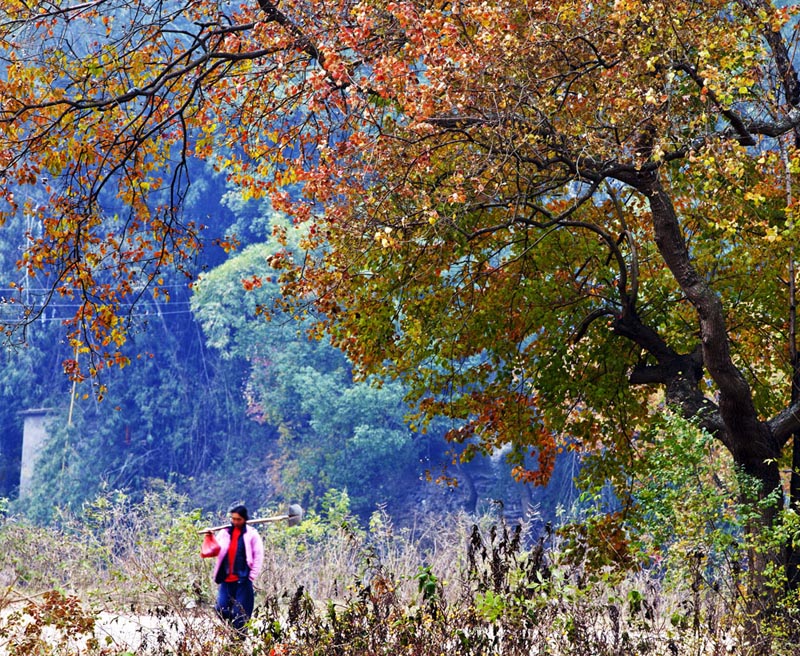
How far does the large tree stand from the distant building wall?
32624 mm

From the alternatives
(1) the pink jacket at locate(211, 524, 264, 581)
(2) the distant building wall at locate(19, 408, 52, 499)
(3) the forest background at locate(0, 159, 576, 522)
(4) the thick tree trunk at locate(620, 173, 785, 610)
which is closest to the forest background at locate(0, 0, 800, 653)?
(4) the thick tree trunk at locate(620, 173, 785, 610)

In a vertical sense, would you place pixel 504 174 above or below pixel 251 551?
above

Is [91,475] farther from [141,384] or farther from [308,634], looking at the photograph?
[308,634]

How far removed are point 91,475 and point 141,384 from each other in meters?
3.87

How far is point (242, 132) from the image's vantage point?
10289mm

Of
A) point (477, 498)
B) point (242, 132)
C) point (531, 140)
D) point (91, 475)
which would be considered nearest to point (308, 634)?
point (531, 140)

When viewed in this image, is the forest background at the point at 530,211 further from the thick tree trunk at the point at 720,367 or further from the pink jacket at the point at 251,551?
the pink jacket at the point at 251,551

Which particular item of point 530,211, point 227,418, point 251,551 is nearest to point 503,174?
point 530,211

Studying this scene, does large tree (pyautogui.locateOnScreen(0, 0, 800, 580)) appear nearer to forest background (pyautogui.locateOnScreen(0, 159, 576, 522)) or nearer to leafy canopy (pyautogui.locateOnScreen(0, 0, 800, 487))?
leafy canopy (pyautogui.locateOnScreen(0, 0, 800, 487))

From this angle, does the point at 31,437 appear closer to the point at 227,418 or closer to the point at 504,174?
the point at 227,418

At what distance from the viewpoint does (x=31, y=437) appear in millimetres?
41000

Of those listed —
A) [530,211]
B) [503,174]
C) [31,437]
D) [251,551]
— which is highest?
[31,437]

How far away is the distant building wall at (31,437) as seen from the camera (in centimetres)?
4075

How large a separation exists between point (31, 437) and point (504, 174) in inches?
1414
